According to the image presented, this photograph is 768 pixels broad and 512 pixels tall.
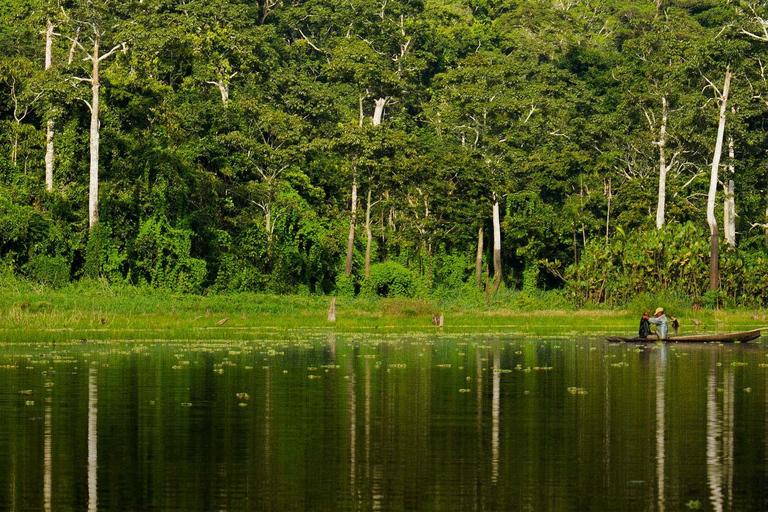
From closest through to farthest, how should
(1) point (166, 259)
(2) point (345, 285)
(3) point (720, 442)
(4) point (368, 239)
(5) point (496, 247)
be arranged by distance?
(3) point (720, 442)
(1) point (166, 259)
(4) point (368, 239)
(2) point (345, 285)
(5) point (496, 247)

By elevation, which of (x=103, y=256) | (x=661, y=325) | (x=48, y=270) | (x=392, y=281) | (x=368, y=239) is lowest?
(x=661, y=325)

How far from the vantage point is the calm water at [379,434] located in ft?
48.1

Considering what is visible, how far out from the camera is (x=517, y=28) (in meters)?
106

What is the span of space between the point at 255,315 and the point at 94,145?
13.9 meters

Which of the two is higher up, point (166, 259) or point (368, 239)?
point (368, 239)

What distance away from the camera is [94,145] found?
59.6m

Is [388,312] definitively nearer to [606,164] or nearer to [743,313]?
[743,313]

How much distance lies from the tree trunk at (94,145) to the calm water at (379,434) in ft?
90.1

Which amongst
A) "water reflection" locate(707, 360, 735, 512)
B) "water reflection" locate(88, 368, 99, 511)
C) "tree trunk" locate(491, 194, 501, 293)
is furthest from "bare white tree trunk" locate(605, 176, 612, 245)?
"water reflection" locate(88, 368, 99, 511)

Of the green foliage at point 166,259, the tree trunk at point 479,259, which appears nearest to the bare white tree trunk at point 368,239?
the tree trunk at point 479,259

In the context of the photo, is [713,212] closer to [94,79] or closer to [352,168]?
[352,168]

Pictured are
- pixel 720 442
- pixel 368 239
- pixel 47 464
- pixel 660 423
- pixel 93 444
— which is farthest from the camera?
pixel 368 239

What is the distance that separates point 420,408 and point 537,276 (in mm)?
A: 52108

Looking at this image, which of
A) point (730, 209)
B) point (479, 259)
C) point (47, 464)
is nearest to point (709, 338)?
point (47, 464)
